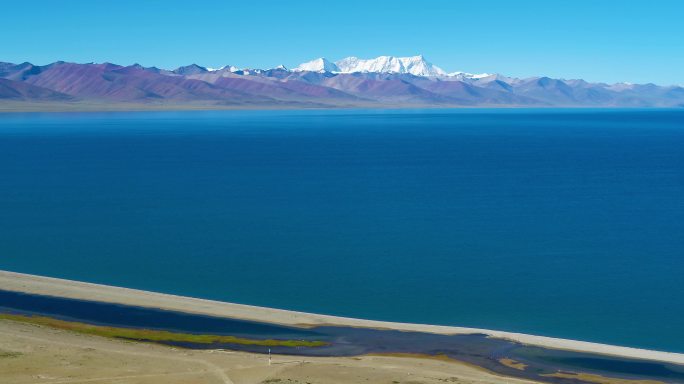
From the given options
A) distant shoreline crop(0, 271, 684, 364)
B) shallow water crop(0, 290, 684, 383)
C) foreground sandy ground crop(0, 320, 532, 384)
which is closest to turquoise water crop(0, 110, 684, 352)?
distant shoreline crop(0, 271, 684, 364)

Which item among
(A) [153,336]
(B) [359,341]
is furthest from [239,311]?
(B) [359,341]

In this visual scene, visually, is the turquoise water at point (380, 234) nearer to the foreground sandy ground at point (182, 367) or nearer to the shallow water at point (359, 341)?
the shallow water at point (359, 341)

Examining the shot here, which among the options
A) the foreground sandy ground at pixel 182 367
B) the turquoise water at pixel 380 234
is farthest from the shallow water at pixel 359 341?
the turquoise water at pixel 380 234

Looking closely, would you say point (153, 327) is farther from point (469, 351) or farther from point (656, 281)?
point (656, 281)

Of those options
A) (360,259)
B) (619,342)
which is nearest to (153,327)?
→ (360,259)

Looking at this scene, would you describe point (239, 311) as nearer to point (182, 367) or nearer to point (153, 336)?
point (153, 336)

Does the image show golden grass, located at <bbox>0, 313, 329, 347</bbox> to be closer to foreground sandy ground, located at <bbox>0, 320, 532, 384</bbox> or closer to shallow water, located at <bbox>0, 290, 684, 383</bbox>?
shallow water, located at <bbox>0, 290, 684, 383</bbox>
